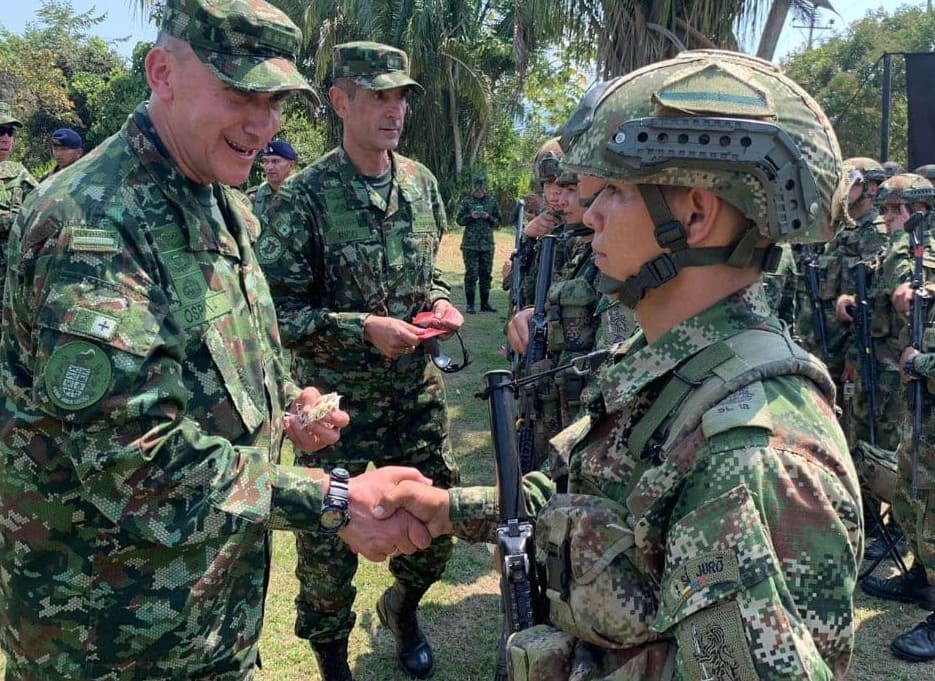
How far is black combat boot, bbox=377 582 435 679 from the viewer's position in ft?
13.6

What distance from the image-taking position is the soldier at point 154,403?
1992mm

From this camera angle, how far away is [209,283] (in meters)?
2.31

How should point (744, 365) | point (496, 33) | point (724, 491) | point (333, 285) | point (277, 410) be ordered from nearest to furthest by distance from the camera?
point (724, 491), point (744, 365), point (277, 410), point (333, 285), point (496, 33)

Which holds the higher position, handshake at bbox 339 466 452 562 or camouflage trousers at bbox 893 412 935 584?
handshake at bbox 339 466 452 562

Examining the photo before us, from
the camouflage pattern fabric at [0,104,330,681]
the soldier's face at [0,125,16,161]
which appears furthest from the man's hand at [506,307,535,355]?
the soldier's face at [0,125,16,161]

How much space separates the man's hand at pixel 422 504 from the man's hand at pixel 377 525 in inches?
0.6

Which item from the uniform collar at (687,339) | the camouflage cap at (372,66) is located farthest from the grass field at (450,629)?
the camouflage cap at (372,66)

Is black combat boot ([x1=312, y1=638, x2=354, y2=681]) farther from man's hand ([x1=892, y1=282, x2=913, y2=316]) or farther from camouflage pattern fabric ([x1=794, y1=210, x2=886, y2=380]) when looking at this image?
camouflage pattern fabric ([x1=794, y1=210, x2=886, y2=380])

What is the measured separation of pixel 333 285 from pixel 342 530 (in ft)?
6.22

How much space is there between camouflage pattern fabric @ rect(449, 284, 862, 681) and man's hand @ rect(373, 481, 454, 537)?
0.96 metres

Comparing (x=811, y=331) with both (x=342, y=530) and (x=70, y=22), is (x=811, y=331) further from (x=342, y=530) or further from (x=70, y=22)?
(x=70, y=22)

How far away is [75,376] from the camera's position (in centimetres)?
191

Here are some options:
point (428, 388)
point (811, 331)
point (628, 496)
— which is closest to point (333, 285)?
point (428, 388)

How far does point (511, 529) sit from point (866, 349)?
5.95m
